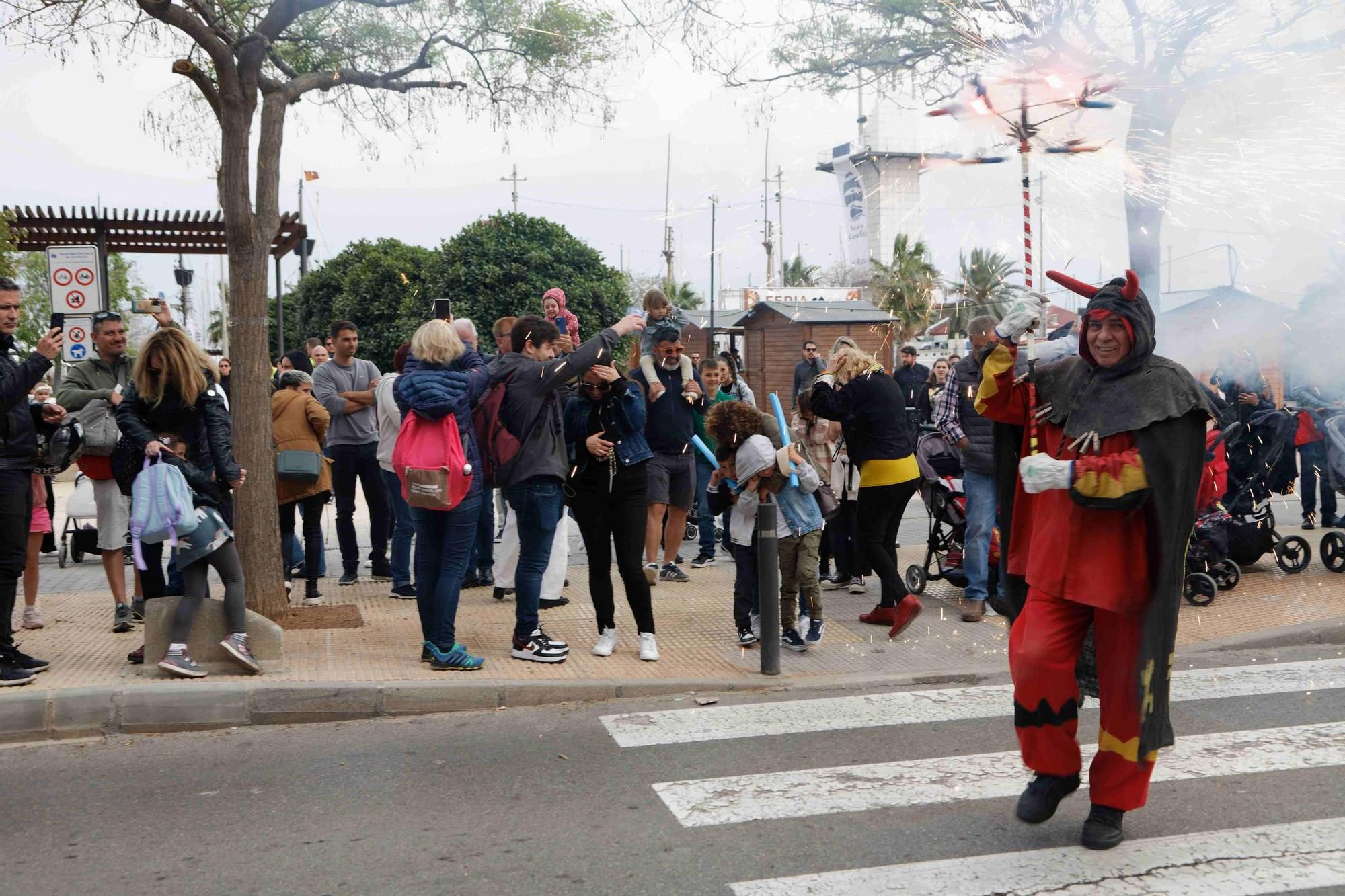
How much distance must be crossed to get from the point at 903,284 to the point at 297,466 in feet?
99.1

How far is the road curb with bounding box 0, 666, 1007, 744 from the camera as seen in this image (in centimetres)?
579

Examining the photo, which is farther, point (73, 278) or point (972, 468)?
point (73, 278)

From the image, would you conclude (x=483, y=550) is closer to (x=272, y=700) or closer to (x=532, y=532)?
(x=532, y=532)

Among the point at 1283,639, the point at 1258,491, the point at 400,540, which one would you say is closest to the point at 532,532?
the point at 400,540

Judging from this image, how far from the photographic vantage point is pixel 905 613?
7.48 metres

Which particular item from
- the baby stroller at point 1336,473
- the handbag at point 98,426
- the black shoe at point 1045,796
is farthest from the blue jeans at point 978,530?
the handbag at point 98,426

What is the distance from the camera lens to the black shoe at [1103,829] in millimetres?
4137

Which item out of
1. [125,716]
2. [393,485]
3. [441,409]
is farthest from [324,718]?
[393,485]

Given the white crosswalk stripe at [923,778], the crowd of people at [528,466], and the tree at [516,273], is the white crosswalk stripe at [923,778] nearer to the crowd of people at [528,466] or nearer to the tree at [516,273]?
the crowd of people at [528,466]

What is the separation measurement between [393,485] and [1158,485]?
20.1ft

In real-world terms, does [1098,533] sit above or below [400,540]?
above

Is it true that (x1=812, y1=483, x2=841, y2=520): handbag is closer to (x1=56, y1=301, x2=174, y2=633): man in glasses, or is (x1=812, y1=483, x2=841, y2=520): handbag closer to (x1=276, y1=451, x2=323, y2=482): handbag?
(x1=276, y1=451, x2=323, y2=482): handbag

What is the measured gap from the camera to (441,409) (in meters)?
6.41

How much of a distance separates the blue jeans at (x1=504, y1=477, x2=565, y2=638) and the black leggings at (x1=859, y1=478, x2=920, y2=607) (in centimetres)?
204
